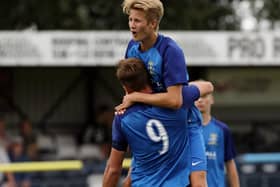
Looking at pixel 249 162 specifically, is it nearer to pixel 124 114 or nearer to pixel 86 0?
pixel 124 114

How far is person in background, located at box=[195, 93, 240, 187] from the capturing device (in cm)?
644

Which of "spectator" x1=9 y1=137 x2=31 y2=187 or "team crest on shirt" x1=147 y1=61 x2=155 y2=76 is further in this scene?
"spectator" x1=9 y1=137 x2=31 y2=187

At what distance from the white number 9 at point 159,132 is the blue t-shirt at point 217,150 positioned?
176 centimetres

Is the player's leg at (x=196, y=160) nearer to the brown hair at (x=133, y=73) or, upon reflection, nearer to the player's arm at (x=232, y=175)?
the brown hair at (x=133, y=73)

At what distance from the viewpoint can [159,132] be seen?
469cm

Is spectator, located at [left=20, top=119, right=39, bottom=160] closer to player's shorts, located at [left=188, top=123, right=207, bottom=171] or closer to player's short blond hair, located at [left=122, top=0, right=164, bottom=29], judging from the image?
player's shorts, located at [left=188, top=123, right=207, bottom=171]

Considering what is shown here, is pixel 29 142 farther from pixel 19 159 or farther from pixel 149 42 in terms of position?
pixel 149 42

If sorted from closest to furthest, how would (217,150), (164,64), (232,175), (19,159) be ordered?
(164,64) → (232,175) → (217,150) → (19,159)

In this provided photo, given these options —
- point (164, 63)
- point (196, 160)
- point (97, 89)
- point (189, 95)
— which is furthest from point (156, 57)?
point (97, 89)

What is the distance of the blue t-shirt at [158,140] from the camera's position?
15.4 feet

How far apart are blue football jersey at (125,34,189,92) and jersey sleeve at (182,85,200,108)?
2.6 inches

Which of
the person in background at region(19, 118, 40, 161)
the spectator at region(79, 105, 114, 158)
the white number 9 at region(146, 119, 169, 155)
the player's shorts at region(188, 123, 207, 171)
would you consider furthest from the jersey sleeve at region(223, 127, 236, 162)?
the spectator at region(79, 105, 114, 158)

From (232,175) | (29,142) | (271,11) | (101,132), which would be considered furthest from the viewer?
(271,11)

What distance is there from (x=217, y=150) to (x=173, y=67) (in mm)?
2126
